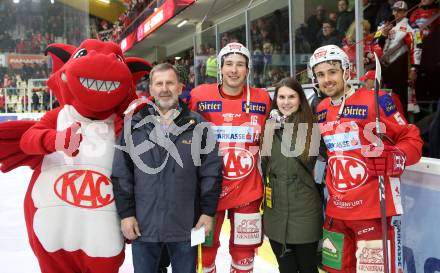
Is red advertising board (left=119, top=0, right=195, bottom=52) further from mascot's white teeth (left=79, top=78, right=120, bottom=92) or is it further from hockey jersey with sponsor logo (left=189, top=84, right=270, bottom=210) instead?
mascot's white teeth (left=79, top=78, right=120, bottom=92)

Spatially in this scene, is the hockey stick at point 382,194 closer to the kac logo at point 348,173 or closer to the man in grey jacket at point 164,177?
the kac logo at point 348,173

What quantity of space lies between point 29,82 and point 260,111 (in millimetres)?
10254

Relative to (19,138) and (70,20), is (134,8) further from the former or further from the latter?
(19,138)

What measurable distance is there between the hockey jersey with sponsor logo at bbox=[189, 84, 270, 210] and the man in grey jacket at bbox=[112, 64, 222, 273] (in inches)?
9.6

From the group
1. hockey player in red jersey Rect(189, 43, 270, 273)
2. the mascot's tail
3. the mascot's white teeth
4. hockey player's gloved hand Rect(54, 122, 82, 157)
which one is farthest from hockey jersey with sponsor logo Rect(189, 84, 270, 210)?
the mascot's tail

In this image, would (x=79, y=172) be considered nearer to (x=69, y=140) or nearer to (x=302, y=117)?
(x=69, y=140)

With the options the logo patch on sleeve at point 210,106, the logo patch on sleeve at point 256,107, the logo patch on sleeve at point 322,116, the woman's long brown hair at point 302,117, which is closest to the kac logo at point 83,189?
the logo patch on sleeve at point 210,106

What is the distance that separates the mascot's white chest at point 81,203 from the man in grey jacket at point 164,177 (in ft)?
0.25

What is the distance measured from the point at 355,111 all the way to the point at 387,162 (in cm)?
31

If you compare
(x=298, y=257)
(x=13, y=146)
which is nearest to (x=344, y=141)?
(x=298, y=257)

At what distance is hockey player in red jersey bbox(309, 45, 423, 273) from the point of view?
188 centimetres

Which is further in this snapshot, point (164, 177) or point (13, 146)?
point (13, 146)

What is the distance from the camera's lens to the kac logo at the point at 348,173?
1921 mm

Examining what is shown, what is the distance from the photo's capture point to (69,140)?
1744 mm
